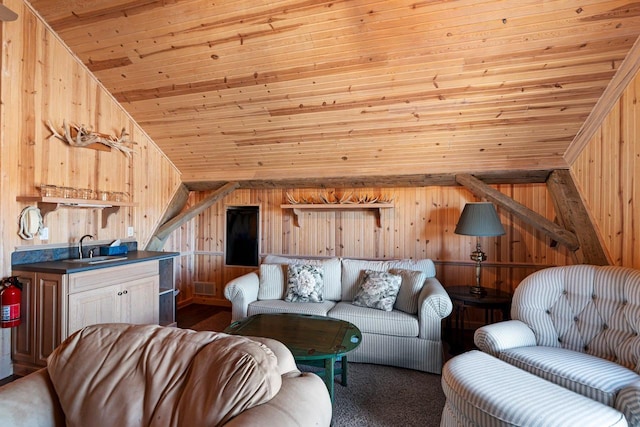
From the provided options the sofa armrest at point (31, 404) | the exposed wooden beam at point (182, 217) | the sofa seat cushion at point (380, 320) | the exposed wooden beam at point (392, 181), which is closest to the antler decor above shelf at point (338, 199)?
the exposed wooden beam at point (392, 181)

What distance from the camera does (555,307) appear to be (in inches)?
96.7

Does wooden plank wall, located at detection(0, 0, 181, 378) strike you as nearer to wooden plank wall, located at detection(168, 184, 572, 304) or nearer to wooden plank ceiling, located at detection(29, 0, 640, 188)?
wooden plank ceiling, located at detection(29, 0, 640, 188)

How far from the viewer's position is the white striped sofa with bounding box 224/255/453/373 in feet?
9.27

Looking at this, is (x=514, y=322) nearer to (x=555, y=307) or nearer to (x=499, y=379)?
(x=555, y=307)

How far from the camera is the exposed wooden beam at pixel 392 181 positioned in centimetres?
349

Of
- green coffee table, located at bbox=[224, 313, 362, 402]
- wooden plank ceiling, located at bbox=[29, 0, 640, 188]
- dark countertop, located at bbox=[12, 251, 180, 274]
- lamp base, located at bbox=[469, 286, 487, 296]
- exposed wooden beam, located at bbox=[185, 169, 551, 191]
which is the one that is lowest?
green coffee table, located at bbox=[224, 313, 362, 402]

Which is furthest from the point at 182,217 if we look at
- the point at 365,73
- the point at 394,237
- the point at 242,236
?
the point at 365,73

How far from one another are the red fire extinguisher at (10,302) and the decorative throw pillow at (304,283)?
7.50ft

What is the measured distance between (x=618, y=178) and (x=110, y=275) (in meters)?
4.55

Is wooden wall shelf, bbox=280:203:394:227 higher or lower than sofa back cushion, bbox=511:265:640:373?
higher

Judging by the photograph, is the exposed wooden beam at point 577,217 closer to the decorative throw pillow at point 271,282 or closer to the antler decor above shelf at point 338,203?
the antler decor above shelf at point 338,203

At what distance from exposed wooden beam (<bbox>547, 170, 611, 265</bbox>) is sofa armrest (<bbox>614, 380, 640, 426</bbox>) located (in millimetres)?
1694

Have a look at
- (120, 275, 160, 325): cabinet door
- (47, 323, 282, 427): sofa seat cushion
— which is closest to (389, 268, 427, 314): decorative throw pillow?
(47, 323, 282, 427): sofa seat cushion

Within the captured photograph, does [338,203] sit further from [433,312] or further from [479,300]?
[479,300]
